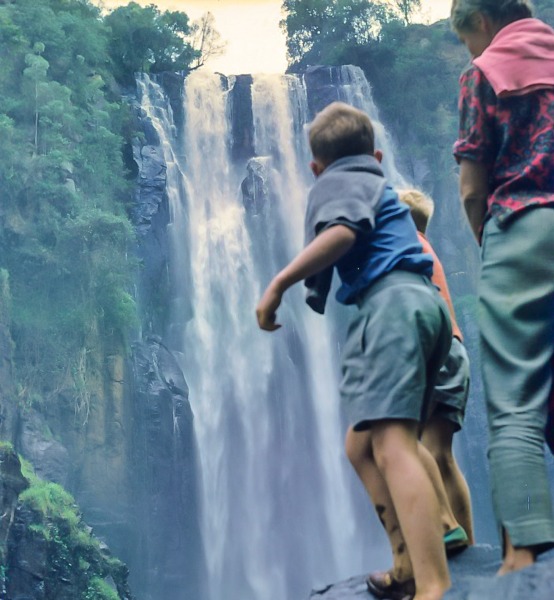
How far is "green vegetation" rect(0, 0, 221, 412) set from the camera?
17.4m

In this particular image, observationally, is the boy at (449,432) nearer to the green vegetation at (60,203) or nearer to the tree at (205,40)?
the green vegetation at (60,203)

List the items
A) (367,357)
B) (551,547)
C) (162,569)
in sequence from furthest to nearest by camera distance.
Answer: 1. (162,569)
2. (367,357)
3. (551,547)

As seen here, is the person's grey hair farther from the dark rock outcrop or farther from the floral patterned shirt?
the dark rock outcrop

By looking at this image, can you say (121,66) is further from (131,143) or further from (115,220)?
(115,220)

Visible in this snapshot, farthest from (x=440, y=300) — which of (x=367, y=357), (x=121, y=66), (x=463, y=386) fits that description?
(x=121, y=66)

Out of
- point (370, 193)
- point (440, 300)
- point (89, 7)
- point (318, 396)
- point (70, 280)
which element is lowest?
point (440, 300)

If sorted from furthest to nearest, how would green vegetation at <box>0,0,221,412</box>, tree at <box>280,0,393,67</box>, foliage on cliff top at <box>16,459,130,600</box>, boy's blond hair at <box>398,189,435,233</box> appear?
1. tree at <box>280,0,393,67</box>
2. green vegetation at <box>0,0,221,412</box>
3. foliage on cliff top at <box>16,459,130,600</box>
4. boy's blond hair at <box>398,189,435,233</box>

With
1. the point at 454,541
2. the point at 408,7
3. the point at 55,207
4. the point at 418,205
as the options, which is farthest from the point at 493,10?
the point at 408,7

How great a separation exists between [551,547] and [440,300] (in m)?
0.60

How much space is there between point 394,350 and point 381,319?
0.08 m

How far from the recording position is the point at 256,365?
19.8 metres

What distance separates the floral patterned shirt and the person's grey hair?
0.17 metres

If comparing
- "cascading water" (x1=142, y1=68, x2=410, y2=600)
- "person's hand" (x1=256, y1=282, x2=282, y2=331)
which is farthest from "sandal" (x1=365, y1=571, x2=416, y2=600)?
"cascading water" (x1=142, y1=68, x2=410, y2=600)

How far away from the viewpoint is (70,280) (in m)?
18.0
